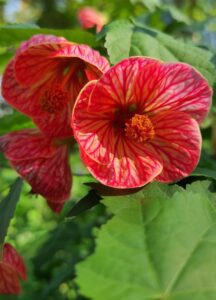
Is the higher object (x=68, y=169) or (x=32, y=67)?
(x=32, y=67)

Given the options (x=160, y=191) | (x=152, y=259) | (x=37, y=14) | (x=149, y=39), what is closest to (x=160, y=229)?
(x=152, y=259)

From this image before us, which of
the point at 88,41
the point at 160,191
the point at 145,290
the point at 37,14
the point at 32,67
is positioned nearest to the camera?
the point at 145,290

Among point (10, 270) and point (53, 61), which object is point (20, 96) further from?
point (10, 270)

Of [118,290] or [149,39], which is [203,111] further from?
[118,290]

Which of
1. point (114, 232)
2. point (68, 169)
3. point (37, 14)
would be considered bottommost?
point (37, 14)

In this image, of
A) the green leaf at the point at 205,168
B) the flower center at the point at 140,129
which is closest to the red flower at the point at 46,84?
the flower center at the point at 140,129

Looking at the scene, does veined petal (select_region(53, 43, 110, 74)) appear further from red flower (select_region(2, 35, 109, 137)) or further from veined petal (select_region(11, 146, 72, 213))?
veined petal (select_region(11, 146, 72, 213))
